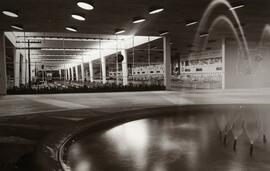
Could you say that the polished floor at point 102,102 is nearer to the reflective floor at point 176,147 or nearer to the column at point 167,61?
the reflective floor at point 176,147

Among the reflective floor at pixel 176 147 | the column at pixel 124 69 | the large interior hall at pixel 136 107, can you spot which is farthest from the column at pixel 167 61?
the reflective floor at pixel 176 147

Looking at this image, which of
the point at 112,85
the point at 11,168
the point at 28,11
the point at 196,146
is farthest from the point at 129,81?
the point at 11,168

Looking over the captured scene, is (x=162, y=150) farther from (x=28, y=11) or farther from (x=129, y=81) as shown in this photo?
(x=129, y=81)

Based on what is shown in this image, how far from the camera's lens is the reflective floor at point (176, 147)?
4734 millimetres

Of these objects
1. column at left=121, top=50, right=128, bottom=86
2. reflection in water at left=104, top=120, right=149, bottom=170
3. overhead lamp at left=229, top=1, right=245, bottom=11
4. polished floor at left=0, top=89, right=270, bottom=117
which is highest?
overhead lamp at left=229, top=1, right=245, bottom=11

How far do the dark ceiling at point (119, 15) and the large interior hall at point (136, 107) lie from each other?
0.06 meters

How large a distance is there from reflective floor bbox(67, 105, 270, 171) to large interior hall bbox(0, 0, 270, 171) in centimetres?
2

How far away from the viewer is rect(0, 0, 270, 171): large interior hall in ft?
16.7

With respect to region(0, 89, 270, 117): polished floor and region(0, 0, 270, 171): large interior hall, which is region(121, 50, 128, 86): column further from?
region(0, 89, 270, 117): polished floor

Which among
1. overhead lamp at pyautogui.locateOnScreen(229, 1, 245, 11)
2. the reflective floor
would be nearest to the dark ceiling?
overhead lamp at pyautogui.locateOnScreen(229, 1, 245, 11)

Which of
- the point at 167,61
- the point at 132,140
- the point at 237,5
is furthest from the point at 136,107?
the point at 167,61

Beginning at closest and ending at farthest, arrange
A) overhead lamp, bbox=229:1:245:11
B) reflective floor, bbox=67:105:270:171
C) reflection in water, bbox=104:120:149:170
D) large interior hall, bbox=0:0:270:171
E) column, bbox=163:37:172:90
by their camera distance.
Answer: reflective floor, bbox=67:105:270:171 < large interior hall, bbox=0:0:270:171 < reflection in water, bbox=104:120:149:170 < overhead lamp, bbox=229:1:245:11 < column, bbox=163:37:172:90

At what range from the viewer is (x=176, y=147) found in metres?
5.93

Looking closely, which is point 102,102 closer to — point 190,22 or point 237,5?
point 190,22
